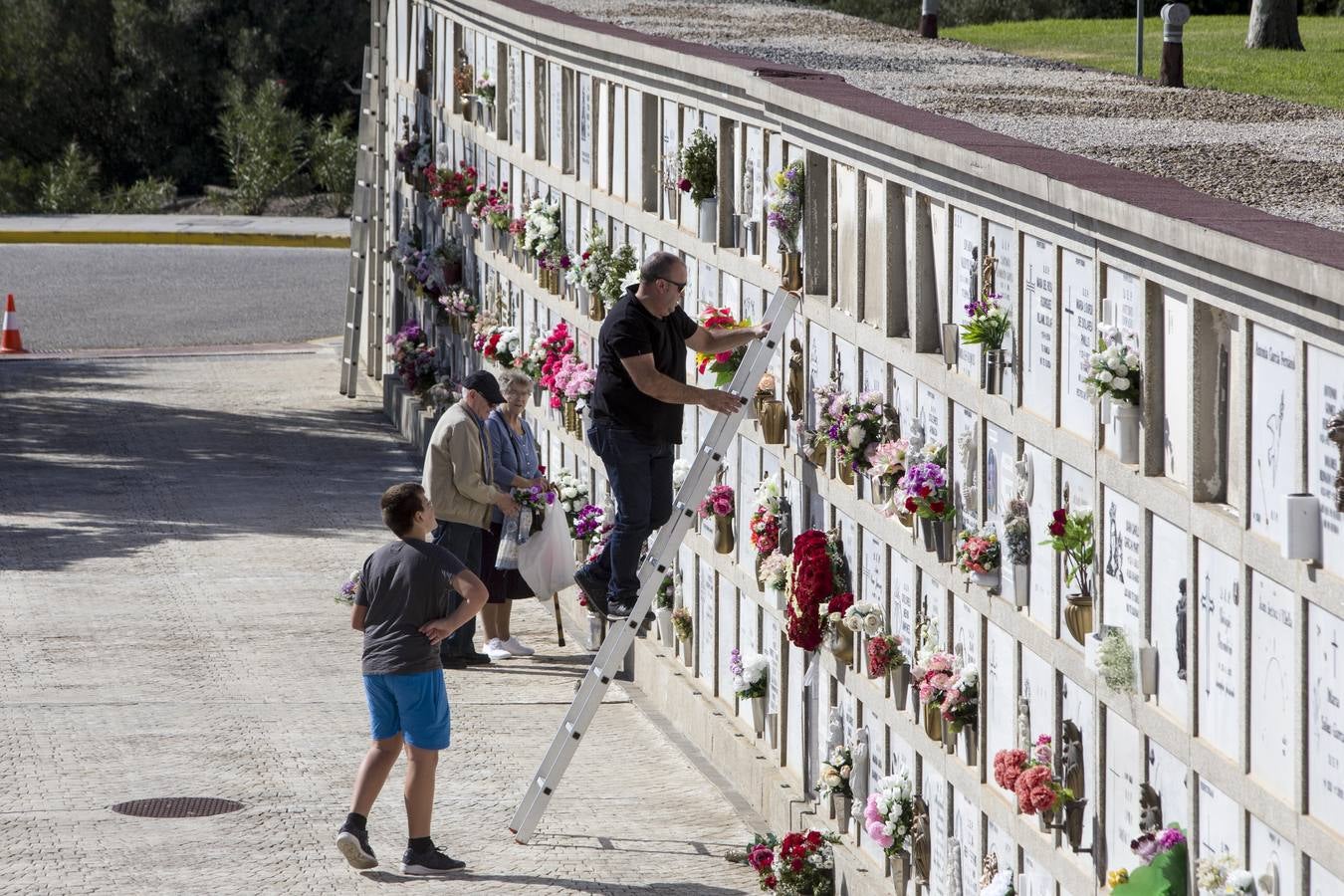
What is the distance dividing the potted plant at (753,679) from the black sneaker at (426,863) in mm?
1590

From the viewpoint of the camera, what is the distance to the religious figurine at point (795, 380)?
8422 millimetres

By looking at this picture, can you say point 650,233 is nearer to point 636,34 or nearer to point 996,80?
point 636,34

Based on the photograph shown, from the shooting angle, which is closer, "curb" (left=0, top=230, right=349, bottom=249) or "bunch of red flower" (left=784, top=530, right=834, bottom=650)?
"bunch of red flower" (left=784, top=530, right=834, bottom=650)

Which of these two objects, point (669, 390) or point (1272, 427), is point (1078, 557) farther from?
point (669, 390)

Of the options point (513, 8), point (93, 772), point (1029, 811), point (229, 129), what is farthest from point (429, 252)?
point (229, 129)

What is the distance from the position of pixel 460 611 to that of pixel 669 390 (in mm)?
1289

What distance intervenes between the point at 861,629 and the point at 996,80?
12.5ft

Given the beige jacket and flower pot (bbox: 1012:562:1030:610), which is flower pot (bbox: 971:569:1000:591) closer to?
flower pot (bbox: 1012:562:1030:610)

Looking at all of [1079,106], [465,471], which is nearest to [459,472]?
[465,471]

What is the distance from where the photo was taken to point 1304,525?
455 cm

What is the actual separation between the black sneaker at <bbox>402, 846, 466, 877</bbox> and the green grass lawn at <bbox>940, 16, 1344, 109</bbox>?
18.3 feet

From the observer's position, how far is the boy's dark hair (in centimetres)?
786

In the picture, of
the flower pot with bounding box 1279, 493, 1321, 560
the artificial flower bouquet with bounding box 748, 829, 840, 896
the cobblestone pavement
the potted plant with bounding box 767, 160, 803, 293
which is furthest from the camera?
the potted plant with bounding box 767, 160, 803, 293

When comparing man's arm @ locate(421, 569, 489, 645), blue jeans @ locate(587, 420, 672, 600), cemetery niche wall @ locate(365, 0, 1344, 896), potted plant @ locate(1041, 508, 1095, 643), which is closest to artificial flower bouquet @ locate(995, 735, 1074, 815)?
cemetery niche wall @ locate(365, 0, 1344, 896)
